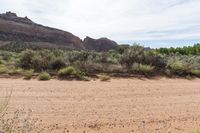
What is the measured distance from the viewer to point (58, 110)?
1050cm

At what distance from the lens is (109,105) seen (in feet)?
38.0

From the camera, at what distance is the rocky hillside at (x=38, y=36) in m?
80.6

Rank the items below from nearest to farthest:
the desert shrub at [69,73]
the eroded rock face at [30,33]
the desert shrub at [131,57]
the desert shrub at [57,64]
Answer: the desert shrub at [69,73] → the desert shrub at [57,64] → the desert shrub at [131,57] → the eroded rock face at [30,33]

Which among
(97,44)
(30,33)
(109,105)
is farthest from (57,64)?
Result: (97,44)

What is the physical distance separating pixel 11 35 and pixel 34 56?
202 ft

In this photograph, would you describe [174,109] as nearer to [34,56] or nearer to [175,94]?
[175,94]

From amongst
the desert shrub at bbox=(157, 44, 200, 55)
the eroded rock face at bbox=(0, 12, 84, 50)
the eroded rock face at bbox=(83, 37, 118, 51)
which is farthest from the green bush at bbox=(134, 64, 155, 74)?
the eroded rock face at bbox=(83, 37, 118, 51)

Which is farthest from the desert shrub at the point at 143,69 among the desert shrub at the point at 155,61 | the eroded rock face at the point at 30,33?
the eroded rock face at the point at 30,33

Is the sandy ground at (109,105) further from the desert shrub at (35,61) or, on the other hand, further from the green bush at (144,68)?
the desert shrub at (35,61)

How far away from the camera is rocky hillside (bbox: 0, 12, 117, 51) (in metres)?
80.6

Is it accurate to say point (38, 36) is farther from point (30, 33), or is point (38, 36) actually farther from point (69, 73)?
point (69, 73)

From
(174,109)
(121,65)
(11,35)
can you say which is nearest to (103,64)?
(121,65)

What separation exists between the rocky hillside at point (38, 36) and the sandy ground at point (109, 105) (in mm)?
59078

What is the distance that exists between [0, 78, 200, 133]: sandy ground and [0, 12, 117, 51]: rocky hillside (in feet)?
194
